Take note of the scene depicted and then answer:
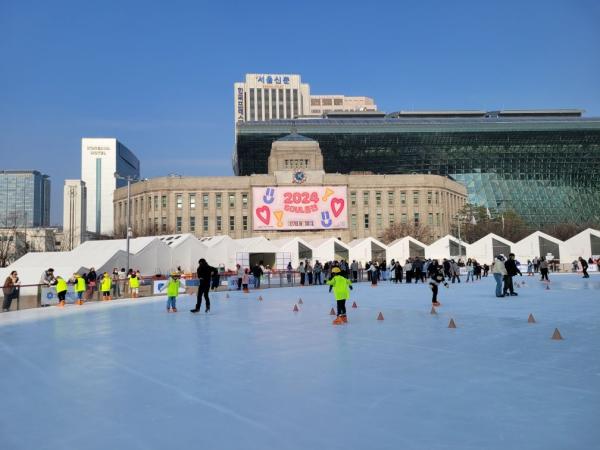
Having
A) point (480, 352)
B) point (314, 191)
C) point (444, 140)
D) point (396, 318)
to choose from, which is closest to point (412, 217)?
point (314, 191)

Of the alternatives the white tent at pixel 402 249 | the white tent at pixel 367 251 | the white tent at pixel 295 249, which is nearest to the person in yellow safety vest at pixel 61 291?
the white tent at pixel 295 249

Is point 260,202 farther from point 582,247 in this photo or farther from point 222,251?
point 582,247

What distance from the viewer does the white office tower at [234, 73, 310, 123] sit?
17438 cm

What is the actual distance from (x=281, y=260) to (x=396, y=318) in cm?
3693

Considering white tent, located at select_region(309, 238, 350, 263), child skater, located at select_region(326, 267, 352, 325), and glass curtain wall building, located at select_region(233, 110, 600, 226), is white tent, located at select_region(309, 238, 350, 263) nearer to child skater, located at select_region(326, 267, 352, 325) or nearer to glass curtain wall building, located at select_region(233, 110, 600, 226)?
child skater, located at select_region(326, 267, 352, 325)

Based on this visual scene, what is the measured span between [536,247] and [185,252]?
35599 millimetres

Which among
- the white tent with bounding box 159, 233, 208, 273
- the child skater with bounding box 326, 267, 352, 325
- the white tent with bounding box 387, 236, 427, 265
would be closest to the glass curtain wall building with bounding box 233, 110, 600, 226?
the white tent with bounding box 387, 236, 427, 265

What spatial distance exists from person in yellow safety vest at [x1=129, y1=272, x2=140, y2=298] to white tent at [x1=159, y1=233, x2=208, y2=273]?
466 inches

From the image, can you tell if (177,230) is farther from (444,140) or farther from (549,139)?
(549,139)

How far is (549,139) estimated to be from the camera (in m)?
117

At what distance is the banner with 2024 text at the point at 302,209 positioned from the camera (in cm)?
8188

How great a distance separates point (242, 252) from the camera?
4566cm

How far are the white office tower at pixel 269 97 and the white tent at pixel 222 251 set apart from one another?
436 feet

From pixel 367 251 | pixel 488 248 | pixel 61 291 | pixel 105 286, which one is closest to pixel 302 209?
pixel 367 251
